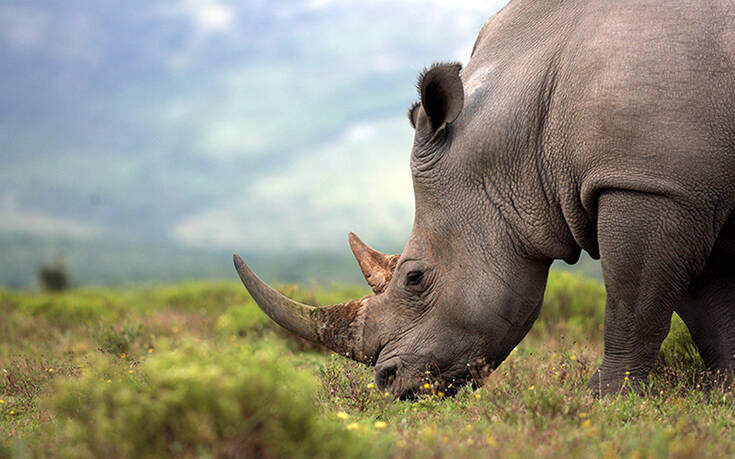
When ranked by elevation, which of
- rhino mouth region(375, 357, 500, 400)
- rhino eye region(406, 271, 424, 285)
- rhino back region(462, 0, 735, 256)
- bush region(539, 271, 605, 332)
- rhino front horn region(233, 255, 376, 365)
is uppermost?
rhino back region(462, 0, 735, 256)

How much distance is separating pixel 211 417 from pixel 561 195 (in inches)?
107

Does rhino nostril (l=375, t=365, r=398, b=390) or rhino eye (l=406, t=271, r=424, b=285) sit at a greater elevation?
rhino eye (l=406, t=271, r=424, b=285)

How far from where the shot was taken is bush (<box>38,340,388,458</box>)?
248 cm

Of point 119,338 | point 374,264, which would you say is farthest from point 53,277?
point 374,264

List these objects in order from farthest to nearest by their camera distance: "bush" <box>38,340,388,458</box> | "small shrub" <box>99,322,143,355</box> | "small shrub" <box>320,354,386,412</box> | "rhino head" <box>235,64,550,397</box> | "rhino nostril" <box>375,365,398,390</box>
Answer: "small shrub" <box>99,322,143,355</box>, "rhino nostril" <box>375,365,398,390</box>, "rhino head" <box>235,64,550,397</box>, "small shrub" <box>320,354,386,412</box>, "bush" <box>38,340,388,458</box>

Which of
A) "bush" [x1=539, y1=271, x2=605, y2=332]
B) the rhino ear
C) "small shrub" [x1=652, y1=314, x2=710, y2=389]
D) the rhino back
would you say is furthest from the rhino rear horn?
"bush" [x1=539, y1=271, x2=605, y2=332]

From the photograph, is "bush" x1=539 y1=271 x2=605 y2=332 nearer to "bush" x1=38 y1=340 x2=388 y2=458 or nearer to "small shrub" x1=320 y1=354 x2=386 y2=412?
"small shrub" x1=320 y1=354 x2=386 y2=412

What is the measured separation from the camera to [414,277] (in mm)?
4734

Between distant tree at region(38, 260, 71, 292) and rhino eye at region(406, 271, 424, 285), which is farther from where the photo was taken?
distant tree at region(38, 260, 71, 292)

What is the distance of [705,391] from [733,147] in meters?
1.70

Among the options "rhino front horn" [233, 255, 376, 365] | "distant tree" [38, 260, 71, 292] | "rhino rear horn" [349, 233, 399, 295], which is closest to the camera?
"rhino front horn" [233, 255, 376, 365]

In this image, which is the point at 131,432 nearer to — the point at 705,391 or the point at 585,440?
the point at 585,440

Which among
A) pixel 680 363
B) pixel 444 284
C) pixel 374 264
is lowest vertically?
pixel 680 363

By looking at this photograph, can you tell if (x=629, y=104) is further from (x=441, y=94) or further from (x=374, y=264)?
(x=374, y=264)
